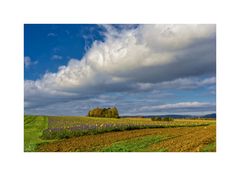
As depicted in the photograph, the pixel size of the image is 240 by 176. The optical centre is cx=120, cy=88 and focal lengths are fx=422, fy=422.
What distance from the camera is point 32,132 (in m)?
9.71

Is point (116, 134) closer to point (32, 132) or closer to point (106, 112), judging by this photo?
point (106, 112)

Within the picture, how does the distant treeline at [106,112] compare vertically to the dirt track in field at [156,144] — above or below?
above

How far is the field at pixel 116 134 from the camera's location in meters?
9.68

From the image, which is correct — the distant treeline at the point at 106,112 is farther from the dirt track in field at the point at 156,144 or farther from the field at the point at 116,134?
the dirt track in field at the point at 156,144

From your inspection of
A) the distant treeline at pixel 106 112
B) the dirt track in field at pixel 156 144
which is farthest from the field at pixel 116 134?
the distant treeline at pixel 106 112

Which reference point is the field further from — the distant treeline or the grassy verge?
the distant treeline

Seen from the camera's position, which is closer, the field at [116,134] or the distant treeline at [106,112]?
the field at [116,134]

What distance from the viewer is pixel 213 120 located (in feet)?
32.1

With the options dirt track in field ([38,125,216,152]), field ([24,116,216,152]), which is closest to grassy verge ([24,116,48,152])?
field ([24,116,216,152])

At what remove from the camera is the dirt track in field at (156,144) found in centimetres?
968
